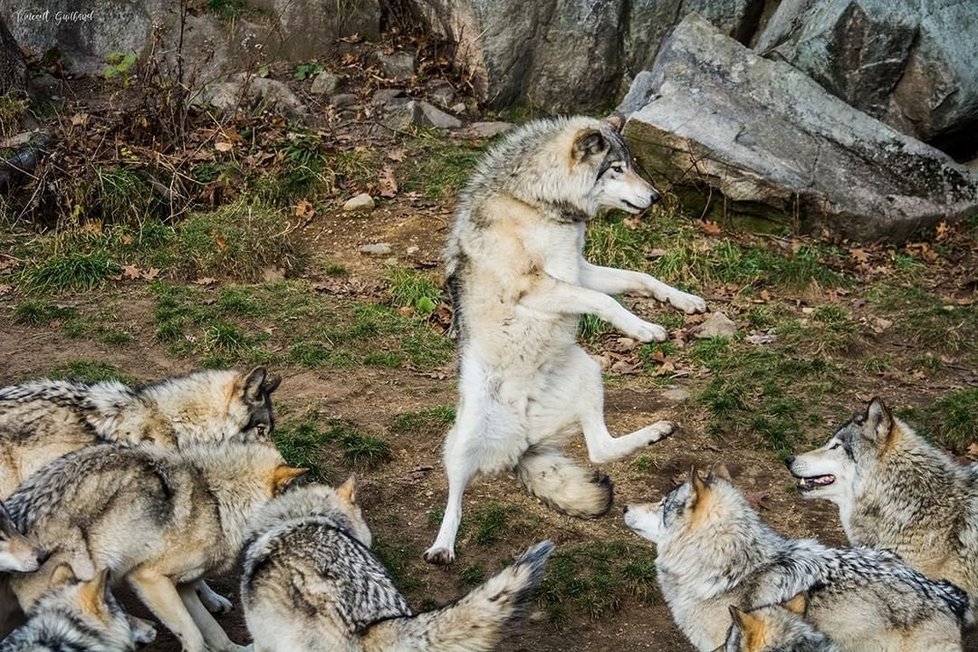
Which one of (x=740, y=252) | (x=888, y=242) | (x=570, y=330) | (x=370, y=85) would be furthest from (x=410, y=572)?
(x=370, y=85)

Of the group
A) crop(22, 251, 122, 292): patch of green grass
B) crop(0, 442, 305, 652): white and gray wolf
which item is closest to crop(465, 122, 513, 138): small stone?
crop(22, 251, 122, 292): patch of green grass

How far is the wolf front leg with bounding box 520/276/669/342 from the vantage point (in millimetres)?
7195

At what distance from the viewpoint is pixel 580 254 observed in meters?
7.60

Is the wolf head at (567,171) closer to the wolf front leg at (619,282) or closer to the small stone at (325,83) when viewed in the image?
the wolf front leg at (619,282)

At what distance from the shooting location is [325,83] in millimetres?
14664

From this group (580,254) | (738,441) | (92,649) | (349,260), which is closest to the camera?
(92,649)

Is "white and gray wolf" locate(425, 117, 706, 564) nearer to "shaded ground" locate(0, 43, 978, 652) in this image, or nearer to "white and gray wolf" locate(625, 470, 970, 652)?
"shaded ground" locate(0, 43, 978, 652)

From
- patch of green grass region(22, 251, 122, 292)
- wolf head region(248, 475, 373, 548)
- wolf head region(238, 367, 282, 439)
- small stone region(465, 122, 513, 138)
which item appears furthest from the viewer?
small stone region(465, 122, 513, 138)

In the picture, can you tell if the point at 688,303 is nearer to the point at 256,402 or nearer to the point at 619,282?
the point at 619,282

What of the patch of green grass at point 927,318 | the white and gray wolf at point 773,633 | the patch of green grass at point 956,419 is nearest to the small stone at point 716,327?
the patch of green grass at point 927,318

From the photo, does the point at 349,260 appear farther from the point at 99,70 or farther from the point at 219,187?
the point at 99,70

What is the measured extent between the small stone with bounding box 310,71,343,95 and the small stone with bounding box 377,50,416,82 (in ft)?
2.08

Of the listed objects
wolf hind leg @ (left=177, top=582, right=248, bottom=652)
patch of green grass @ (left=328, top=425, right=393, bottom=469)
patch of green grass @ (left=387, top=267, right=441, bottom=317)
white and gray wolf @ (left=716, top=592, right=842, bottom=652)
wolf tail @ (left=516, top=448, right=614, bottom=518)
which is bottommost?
patch of green grass @ (left=387, top=267, right=441, bottom=317)

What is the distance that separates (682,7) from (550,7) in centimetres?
175
